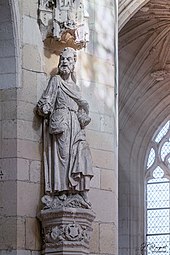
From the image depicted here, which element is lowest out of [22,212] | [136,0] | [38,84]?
[22,212]

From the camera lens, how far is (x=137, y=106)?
18.9 metres

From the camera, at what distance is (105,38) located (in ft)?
33.6

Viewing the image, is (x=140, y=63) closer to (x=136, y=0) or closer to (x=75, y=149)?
(x=136, y=0)

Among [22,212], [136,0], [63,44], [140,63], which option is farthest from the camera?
[140,63]

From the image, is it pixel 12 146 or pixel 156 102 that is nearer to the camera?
pixel 12 146

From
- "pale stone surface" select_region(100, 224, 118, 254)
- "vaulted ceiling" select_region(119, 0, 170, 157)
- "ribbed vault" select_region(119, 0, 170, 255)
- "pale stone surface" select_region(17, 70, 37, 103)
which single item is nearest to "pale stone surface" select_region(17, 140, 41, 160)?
"pale stone surface" select_region(17, 70, 37, 103)

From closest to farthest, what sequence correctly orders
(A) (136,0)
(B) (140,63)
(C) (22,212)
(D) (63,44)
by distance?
→ (C) (22,212) < (D) (63,44) < (A) (136,0) < (B) (140,63)

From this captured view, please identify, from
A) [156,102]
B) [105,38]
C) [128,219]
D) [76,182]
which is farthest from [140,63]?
[76,182]

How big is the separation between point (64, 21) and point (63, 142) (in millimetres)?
1172

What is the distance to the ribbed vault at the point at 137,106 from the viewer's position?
18.1 metres

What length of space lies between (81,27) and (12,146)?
4.53 feet

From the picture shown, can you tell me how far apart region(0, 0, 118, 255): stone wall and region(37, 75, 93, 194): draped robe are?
0.09 meters

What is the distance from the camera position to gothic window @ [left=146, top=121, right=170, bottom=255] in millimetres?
18828

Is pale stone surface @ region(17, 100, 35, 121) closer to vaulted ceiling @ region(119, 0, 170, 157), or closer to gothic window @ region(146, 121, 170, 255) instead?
vaulted ceiling @ region(119, 0, 170, 157)
